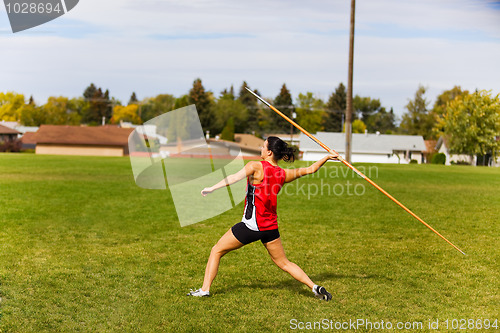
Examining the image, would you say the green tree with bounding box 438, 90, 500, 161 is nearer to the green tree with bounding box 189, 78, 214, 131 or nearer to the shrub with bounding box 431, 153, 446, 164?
the shrub with bounding box 431, 153, 446, 164

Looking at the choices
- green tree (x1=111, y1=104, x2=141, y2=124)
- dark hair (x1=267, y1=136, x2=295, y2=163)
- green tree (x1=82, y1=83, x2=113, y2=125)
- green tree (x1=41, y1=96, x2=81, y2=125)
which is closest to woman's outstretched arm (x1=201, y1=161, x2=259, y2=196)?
dark hair (x1=267, y1=136, x2=295, y2=163)

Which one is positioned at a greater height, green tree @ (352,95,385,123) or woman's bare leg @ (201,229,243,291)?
green tree @ (352,95,385,123)

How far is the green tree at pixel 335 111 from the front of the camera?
116 metres

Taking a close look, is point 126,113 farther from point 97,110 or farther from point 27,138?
point 27,138

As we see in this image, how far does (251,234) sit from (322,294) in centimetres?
121

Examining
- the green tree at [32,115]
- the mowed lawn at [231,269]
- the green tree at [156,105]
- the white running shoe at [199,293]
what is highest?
the green tree at [156,105]

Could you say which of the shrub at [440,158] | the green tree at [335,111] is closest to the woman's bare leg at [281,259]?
the shrub at [440,158]

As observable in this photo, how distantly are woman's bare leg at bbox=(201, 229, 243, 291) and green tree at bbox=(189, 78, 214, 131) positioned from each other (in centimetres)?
9263

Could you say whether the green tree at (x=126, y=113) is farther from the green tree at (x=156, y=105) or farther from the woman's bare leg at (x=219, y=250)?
the woman's bare leg at (x=219, y=250)

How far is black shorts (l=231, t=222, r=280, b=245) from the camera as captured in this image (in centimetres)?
641

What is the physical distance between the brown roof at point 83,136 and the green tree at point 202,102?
16.8 metres

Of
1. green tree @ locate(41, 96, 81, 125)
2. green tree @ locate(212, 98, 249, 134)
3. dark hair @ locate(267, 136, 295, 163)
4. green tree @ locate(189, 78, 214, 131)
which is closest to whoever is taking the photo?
dark hair @ locate(267, 136, 295, 163)

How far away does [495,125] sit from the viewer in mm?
79438

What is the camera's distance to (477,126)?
80375mm
